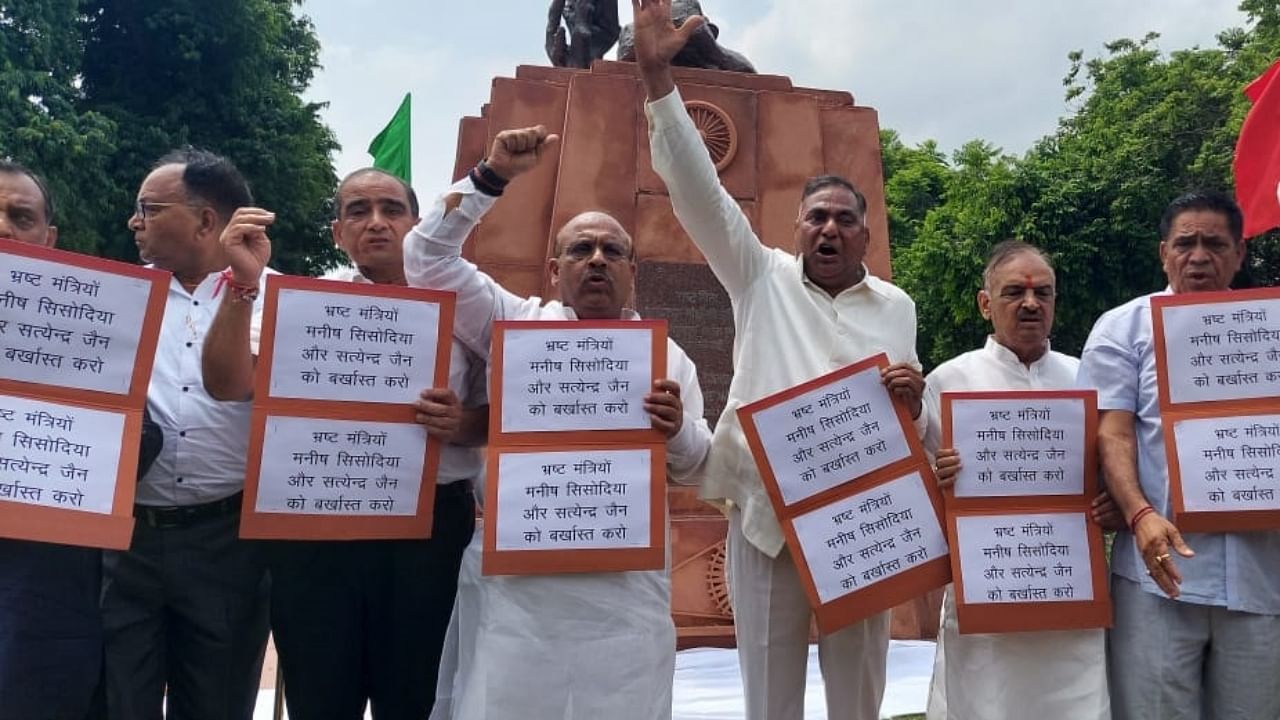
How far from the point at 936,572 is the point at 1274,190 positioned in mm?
4293

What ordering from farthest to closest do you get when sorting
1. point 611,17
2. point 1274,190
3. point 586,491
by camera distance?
point 611,17 < point 1274,190 < point 586,491

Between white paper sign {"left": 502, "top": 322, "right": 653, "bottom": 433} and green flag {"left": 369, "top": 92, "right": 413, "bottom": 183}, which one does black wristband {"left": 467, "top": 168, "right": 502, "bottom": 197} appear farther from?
green flag {"left": 369, "top": 92, "right": 413, "bottom": 183}

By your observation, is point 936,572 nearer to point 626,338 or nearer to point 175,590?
point 626,338

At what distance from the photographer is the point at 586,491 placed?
2809mm

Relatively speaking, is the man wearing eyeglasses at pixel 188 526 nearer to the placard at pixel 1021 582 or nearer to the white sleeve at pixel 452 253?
the white sleeve at pixel 452 253

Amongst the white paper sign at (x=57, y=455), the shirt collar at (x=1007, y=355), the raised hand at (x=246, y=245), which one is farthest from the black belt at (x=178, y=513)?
the shirt collar at (x=1007, y=355)

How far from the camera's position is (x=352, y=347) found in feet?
9.38

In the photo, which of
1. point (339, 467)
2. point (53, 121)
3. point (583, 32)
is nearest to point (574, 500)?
point (339, 467)

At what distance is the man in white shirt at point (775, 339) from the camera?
317 cm

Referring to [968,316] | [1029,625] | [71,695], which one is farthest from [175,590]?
[968,316]

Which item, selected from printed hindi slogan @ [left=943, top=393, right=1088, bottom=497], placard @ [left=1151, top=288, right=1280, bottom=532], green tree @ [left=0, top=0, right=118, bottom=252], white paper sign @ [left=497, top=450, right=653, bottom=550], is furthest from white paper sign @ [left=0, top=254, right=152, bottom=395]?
green tree @ [left=0, top=0, right=118, bottom=252]

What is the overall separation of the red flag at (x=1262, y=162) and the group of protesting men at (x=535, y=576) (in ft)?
11.2

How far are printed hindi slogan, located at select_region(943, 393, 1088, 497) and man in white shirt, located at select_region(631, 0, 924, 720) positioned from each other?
0.16 meters

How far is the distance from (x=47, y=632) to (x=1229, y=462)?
2994mm
